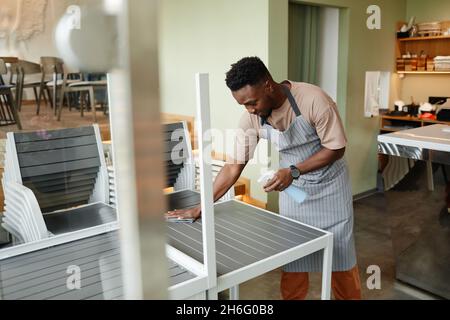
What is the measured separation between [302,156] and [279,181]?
9.3 inches

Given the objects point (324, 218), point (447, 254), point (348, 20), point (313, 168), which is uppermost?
point (348, 20)

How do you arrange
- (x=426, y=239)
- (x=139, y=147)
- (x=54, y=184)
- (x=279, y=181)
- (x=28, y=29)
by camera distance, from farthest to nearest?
(x=426, y=239) → (x=54, y=184) → (x=279, y=181) → (x=28, y=29) → (x=139, y=147)

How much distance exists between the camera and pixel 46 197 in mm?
2105

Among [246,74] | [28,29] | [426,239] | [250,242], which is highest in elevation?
[28,29]

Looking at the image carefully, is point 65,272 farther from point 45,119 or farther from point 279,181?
point 279,181

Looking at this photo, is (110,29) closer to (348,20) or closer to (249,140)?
(249,140)

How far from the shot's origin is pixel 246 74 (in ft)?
5.43

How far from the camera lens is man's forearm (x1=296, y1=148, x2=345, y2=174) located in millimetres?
1747

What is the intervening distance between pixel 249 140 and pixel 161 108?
1556 mm

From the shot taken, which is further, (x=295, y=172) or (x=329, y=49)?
(x=329, y=49)

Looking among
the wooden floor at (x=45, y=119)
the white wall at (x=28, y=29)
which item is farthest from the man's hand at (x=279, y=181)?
the white wall at (x=28, y=29)

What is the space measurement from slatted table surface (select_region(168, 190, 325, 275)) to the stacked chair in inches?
18.4

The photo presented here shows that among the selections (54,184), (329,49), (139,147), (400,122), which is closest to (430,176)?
(54,184)
